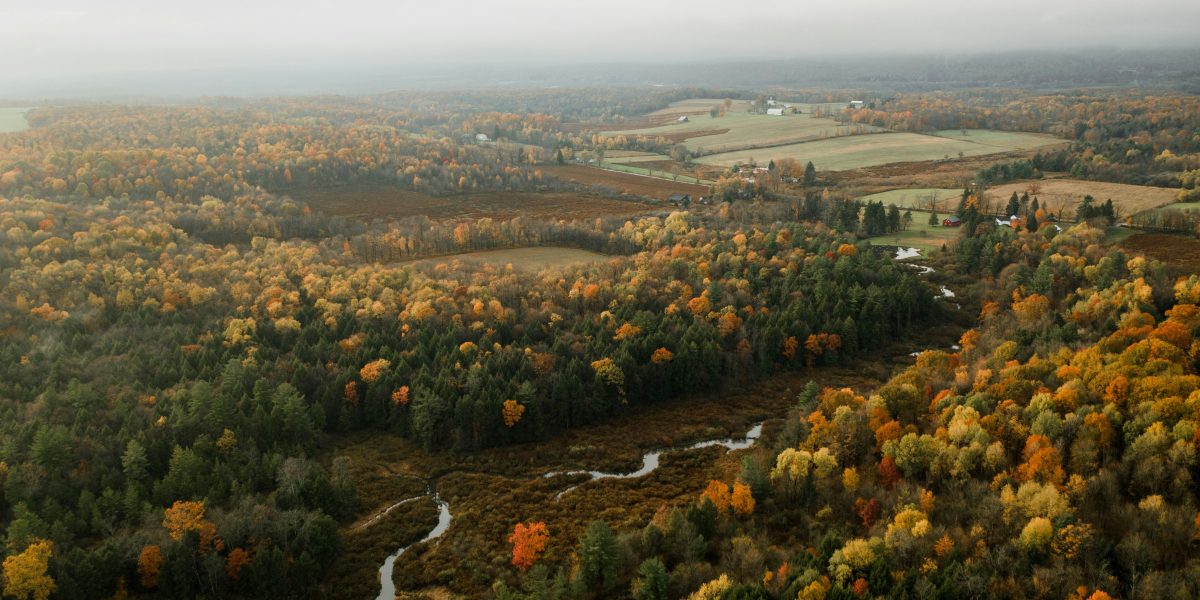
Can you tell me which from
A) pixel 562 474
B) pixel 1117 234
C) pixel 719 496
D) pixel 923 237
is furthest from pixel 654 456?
pixel 1117 234

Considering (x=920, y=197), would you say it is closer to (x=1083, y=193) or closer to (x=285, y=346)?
(x=1083, y=193)

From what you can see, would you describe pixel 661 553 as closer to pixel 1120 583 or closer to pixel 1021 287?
pixel 1120 583

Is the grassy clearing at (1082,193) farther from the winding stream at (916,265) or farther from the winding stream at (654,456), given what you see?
the winding stream at (654,456)

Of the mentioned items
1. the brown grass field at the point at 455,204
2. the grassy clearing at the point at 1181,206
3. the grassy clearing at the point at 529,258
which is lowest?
the grassy clearing at the point at 529,258

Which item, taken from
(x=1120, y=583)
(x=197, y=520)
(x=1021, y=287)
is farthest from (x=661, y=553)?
(x=1021, y=287)

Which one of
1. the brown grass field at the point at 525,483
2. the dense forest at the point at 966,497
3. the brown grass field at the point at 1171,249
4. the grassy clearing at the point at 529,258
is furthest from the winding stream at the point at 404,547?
the brown grass field at the point at 1171,249

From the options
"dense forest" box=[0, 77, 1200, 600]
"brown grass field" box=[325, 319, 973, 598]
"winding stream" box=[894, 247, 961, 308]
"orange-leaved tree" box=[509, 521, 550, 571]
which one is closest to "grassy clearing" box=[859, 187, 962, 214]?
"dense forest" box=[0, 77, 1200, 600]

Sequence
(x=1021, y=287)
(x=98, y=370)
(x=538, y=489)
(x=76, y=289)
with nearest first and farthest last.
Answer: (x=538, y=489)
(x=98, y=370)
(x=76, y=289)
(x=1021, y=287)
